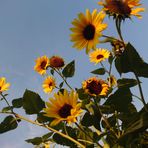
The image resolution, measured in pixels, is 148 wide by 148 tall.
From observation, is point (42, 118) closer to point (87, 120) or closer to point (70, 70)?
point (87, 120)

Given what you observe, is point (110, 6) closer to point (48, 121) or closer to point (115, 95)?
point (115, 95)

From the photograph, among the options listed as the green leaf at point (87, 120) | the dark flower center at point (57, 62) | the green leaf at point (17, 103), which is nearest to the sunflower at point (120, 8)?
the green leaf at point (87, 120)

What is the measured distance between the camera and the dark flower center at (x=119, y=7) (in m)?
1.91

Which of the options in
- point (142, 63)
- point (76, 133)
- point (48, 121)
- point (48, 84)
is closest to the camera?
point (142, 63)

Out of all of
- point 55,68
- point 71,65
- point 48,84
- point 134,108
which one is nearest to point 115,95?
point 134,108

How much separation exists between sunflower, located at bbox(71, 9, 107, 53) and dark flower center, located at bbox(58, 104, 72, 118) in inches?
12.9

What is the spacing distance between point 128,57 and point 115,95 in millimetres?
336

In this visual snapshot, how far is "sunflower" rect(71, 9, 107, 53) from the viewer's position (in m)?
2.09

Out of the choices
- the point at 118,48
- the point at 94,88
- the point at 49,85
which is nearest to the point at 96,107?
the point at 94,88

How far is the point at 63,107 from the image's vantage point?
7.25ft

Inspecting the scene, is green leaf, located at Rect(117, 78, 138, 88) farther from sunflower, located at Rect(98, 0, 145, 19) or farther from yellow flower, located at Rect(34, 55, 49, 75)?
yellow flower, located at Rect(34, 55, 49, 75)

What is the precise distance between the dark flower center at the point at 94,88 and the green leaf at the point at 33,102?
1.43ft

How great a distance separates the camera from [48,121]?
256 centimetres

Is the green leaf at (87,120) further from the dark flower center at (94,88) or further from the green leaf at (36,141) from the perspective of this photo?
the green leaf at (36,141)
